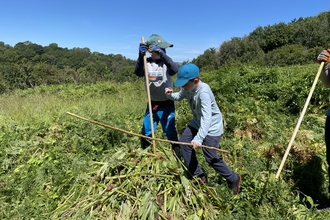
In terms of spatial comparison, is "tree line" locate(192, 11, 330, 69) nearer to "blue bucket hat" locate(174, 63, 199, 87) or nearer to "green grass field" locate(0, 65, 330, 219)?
"green grass field" locate(0, 65, 330, 219)

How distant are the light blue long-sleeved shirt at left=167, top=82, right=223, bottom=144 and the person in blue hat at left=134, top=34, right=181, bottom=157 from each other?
0.50 m

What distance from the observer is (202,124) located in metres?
2.64

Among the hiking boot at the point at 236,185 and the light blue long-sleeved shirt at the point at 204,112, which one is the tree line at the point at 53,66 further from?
the hiking boot at the point at 236,185

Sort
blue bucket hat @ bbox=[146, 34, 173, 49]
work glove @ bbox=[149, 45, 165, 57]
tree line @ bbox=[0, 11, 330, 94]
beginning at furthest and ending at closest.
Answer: tree line @ bbox=[0, 11, 330, 94] → blue bucket hat @ bbox=[146, 34, 173, 49] → work glove @ bbox=[149, 45, 165, 57]

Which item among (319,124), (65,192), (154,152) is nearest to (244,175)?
(154,152)

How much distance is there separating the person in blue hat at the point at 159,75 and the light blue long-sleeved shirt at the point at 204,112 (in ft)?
1.64

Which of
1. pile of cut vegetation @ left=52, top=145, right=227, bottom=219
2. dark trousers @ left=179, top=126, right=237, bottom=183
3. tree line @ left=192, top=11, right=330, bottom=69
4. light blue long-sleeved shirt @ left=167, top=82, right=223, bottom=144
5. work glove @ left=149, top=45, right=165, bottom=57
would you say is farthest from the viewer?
tree line @ left=192, top=11, right=330, bottom=69

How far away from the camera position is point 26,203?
3.09 meters

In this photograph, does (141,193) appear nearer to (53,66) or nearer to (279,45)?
(53,66)

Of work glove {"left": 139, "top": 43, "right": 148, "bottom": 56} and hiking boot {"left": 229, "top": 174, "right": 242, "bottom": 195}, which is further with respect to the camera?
work glove {"left": 139, "top": 43, "right": 148, "bottom": 56}

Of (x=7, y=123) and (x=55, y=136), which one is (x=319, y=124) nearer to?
(x=55, y=136)

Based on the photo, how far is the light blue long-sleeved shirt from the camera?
8.64 feet

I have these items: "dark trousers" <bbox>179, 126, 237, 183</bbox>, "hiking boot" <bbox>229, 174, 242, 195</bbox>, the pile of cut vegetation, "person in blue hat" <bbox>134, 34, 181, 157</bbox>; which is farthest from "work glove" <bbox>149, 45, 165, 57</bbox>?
"hiking boot" <bbox>229, 174, 242, 195</bbox>

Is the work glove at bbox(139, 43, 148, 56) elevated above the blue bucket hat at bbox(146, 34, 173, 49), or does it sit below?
below
